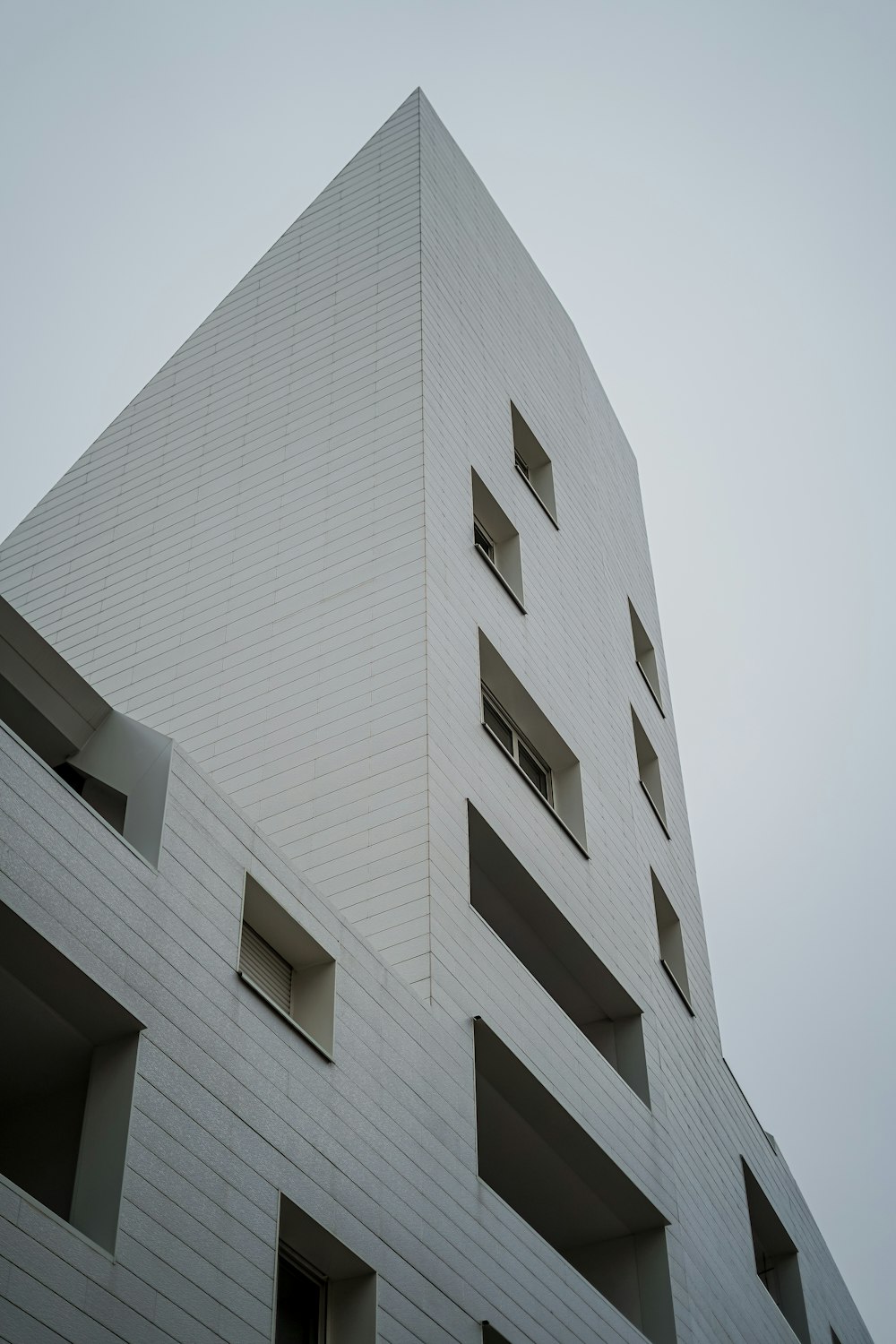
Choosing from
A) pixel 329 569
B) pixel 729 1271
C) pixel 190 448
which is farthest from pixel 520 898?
pixel 190 448

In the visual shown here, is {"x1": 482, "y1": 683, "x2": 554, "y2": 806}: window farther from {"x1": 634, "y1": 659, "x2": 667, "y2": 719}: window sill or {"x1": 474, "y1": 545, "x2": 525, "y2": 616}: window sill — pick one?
{"x1": 634, "y1": 659, "x2": 667, "y2": 719}: window sill

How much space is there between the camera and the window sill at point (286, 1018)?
43.7 feet

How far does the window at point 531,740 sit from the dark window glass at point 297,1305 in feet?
31.3

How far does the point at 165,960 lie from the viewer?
40.7 feet

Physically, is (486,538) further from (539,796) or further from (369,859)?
(369,859)

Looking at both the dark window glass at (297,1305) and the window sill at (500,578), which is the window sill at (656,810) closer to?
the window sill at (500,578)

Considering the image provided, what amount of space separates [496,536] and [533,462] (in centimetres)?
420

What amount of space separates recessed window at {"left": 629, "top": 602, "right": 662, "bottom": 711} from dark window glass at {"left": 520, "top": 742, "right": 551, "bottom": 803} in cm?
882

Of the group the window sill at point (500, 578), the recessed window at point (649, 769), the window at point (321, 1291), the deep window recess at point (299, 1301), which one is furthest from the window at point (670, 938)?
the deep window recess at point (299, 1301)

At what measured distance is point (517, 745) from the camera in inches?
929

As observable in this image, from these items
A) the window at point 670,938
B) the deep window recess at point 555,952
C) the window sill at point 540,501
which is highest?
the window sill at point 540,501

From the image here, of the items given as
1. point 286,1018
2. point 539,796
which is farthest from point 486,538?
point 286,1018

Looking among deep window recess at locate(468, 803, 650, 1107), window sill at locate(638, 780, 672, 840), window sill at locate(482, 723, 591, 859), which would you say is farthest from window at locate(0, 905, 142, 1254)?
window sill at locate(638, 780, 672, 840)

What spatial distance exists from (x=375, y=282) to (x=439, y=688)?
10302 millimetres
